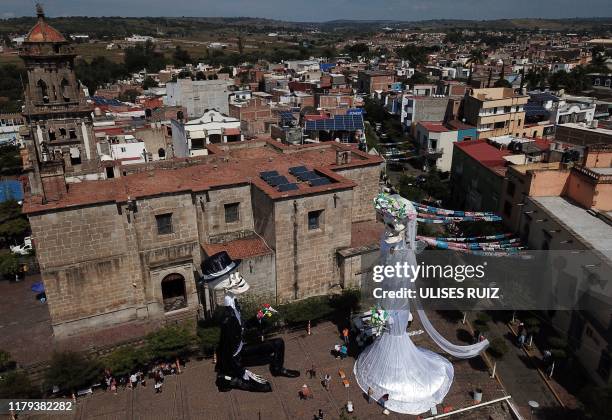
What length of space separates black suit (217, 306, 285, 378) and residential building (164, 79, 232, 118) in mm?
40539

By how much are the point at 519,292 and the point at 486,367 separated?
19.3 ft

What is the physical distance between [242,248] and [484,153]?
23358 mm

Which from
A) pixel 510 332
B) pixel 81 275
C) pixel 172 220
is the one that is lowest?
pixel 510 332

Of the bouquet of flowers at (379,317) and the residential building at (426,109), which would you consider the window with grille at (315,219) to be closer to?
the bouquet of flowers at (379,317)

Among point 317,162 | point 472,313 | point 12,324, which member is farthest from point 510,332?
point 12,324

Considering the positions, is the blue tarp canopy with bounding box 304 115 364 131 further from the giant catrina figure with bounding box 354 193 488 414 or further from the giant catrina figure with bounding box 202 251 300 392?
the giant catrina figure with bounding box 202 251 300 392

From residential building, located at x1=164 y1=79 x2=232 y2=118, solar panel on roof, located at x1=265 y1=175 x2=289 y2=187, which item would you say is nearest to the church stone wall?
solar panel on roof, located at x1=265 y1=175 x2=289 y2=187

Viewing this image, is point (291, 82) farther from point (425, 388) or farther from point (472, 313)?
point (425, 388)

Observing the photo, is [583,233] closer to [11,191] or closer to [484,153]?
[484,153]

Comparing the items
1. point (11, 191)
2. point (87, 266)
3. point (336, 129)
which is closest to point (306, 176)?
point (87, 266)

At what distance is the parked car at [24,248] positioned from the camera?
33375mm

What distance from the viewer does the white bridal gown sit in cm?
1909

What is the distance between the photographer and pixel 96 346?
22.5m

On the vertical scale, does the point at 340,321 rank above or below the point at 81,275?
below
